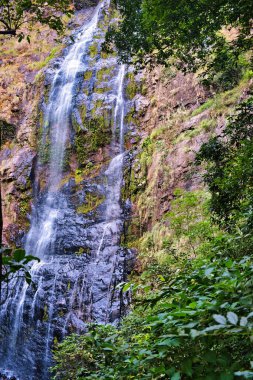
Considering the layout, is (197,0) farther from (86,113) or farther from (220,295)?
(86,113)

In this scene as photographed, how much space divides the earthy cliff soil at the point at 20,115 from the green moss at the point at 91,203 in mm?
2917

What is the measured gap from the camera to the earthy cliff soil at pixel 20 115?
16953mm

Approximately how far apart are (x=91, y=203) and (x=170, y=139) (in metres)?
4.23

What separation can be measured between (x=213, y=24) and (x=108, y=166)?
10958 millimetres

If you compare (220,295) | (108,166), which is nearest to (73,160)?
(108,166)

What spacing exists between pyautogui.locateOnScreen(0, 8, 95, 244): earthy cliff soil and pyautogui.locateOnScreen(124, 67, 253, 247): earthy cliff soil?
192 inches

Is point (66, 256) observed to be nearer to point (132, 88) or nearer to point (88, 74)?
point (132, 88)

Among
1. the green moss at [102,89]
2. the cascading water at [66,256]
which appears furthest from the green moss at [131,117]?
the green moss at [102,89]

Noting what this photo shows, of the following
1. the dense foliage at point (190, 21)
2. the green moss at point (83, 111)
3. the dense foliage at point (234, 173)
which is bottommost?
the dense foliage at point (234, 173)

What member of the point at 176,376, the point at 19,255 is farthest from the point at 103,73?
the point at 176,376

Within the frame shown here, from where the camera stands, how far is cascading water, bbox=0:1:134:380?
1113 centimetres

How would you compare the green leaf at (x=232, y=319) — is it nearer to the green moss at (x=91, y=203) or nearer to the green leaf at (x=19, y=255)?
the green leaf at (x=19, y=255)

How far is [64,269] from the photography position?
1273cm

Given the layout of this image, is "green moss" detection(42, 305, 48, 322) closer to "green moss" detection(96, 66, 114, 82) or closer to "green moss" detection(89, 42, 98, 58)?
"green moss" detection(96, 66, 114, 82)
